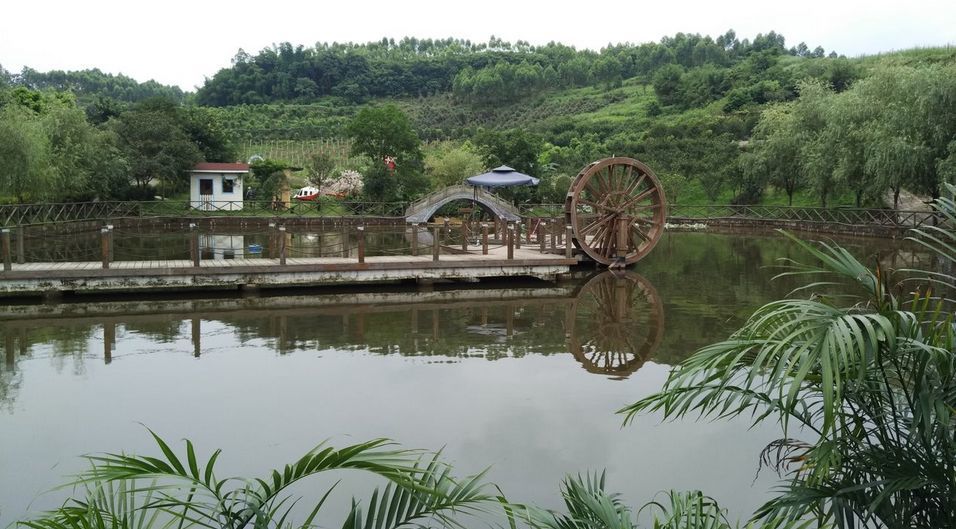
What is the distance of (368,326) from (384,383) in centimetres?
359

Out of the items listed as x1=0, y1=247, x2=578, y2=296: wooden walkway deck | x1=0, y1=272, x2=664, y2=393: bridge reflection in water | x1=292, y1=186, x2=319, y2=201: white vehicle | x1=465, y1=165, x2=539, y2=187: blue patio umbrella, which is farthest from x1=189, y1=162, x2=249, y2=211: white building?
x1=0, y1=272, x2=664, y2=393: bridge reflection in water

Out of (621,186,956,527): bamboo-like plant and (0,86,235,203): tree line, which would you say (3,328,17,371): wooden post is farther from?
(0,86,235,203): tree line

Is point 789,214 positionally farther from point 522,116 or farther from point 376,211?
point 522,116

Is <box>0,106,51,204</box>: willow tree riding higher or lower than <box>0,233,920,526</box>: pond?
higher

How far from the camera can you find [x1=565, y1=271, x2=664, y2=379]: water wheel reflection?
10.9 m

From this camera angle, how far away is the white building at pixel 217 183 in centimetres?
3941

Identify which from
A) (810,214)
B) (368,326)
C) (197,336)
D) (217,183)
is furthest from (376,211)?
(197,336)

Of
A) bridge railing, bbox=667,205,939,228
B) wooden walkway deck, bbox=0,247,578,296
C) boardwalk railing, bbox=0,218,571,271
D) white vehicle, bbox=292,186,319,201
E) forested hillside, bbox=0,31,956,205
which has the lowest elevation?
A: wooden walkway deck, bbox=0,247,578,296

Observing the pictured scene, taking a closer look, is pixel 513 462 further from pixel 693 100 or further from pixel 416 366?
pixel 693 100

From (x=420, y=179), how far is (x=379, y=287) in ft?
82.1

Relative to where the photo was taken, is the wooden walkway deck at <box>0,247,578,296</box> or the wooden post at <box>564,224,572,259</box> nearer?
the wooden walkway deck at <box>0,247,578,296</box>

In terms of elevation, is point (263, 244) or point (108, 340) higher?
point (263, 244)

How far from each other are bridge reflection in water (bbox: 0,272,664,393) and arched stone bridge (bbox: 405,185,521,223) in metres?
18.4

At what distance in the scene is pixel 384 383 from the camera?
9.41 meters
